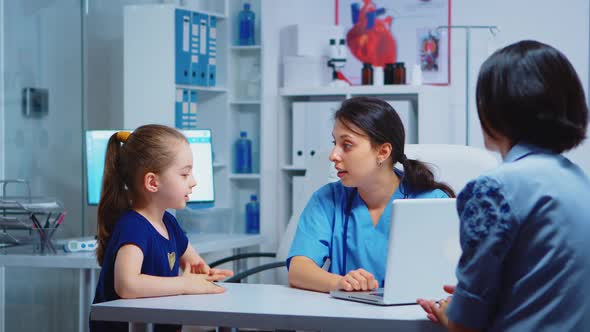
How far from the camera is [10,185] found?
371cm

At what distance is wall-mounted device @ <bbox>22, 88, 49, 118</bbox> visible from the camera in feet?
12.5

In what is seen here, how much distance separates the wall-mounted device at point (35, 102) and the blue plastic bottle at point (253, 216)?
143cm

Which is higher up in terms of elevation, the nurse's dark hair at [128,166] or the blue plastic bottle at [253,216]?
the nurse's dark hair at [128,166]

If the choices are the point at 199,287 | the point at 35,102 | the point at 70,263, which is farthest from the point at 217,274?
the point at 35,102

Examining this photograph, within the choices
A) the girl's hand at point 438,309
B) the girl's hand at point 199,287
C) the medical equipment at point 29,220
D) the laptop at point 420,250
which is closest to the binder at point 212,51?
the medical equipment at point 29,220

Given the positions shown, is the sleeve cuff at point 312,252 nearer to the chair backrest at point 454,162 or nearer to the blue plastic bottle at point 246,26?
the chair backrest at point 454,162

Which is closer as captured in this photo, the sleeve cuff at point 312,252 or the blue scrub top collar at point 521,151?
the blue scrub top collar at point 521,151

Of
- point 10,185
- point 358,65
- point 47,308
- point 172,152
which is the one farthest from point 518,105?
point 358,65

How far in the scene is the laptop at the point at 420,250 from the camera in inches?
67.2

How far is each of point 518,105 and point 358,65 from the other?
13.7 ft

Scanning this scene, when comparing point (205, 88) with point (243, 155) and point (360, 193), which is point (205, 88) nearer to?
point (243, 155)

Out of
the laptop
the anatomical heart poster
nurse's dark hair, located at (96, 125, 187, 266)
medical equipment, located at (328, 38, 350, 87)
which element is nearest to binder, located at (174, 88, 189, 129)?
medical equipment, located at (328, 38, 350, 87)

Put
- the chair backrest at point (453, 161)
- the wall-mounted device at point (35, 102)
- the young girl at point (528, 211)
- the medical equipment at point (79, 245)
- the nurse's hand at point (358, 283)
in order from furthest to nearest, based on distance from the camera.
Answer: the wall-mounted device at point (35, 102) → the medical equipment at point (79, 245) → the chair backrest at point (453, 161) → the nurse's hand at point (358, 283) → the young girl at point (528, 211)

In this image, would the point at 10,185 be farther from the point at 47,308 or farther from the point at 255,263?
the point at 255,263
